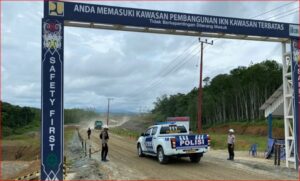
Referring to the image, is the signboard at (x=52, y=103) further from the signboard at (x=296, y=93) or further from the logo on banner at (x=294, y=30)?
the logo on banner at (x=294, y=30)

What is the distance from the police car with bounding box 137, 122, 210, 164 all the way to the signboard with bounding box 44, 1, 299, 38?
533cm

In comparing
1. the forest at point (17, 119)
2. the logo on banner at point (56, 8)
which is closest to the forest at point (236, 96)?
the forest at point (17, 119)

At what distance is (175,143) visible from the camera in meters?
19.1

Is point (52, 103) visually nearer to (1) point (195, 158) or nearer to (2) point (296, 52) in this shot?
(1) point (195, 158)

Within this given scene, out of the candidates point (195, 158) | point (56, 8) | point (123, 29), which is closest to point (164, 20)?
point (123, 29)

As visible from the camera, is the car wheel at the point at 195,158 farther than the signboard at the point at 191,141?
Yes

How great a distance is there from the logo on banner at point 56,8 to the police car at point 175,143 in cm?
822

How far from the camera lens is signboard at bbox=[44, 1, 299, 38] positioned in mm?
14516

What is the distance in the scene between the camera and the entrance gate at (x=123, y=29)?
1334 cm

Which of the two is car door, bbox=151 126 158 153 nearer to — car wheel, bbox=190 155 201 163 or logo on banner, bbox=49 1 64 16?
car wheel, bbox=190 155 201 163

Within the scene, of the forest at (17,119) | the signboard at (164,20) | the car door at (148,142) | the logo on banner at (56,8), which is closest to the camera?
the logo on banner at (56,8)

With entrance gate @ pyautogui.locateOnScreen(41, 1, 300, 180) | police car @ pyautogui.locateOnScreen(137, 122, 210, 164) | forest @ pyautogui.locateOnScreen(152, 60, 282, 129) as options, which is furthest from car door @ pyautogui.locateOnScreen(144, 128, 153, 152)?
forest @ pyautogui.locateOnScreen(152, 60, 282, 129)

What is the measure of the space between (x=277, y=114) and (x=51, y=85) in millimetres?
16741

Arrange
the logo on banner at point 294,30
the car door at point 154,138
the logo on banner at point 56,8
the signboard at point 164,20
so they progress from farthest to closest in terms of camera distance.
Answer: the car door at point 154,138 < the logo on banner at point 294,30 < the signboard at point 164,20 < the logo on banner at point 56,8
